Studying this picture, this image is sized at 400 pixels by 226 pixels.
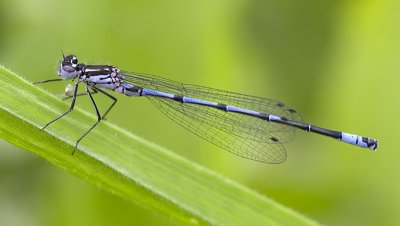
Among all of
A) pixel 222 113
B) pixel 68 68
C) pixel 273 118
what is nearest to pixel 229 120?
pixel 222 113

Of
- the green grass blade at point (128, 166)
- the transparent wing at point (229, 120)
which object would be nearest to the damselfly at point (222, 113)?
the transparent wing at point (229, 120)

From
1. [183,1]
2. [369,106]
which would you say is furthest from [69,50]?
[369,106]

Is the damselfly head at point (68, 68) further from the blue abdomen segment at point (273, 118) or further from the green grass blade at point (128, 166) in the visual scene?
the green grass blade at point (128, 166)

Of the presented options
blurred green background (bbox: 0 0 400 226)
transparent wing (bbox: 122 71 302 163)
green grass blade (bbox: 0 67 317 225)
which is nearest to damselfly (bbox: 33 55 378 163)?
transparent wing (bbox: 122 71 302 163)

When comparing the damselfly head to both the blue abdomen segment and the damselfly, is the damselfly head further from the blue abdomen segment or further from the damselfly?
the blue abdomen segment

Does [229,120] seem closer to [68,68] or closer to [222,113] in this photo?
[222,113]
